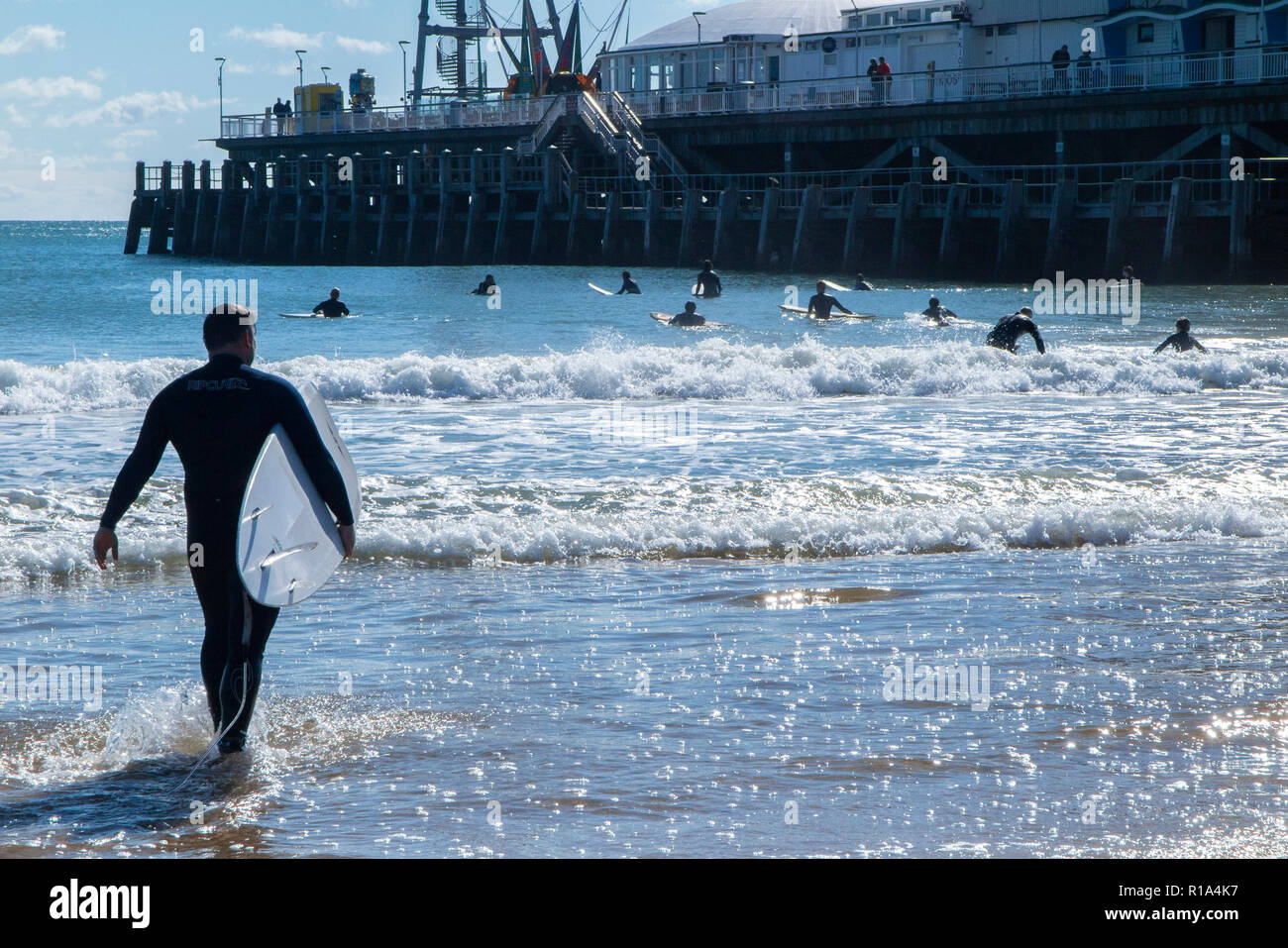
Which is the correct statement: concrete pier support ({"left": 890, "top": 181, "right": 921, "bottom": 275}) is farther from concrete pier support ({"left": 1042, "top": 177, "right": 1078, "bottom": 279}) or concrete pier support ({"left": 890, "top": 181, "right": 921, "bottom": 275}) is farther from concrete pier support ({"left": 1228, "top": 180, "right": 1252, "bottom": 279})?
concrete pier support ({"left": 1228, "top": 180, "right": 1252, "bottom": 279})

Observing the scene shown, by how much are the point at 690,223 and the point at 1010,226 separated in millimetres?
10326

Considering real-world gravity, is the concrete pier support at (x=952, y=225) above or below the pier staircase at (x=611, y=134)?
below

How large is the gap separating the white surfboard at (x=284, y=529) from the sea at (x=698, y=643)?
0.61 m

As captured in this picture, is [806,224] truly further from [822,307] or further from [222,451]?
[222,451]

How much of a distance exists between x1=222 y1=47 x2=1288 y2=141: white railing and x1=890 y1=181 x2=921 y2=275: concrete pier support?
3.37 m

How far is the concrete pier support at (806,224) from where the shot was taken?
1592 inches

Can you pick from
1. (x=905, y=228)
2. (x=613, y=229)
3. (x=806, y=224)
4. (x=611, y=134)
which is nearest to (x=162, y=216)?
(x=611, y=134)

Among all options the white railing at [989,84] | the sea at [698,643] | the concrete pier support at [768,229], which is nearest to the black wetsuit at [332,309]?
the concrete pier support at [768,229]

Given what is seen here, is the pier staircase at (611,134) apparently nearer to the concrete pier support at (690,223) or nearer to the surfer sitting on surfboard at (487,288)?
the concrete pier support at (690,223)

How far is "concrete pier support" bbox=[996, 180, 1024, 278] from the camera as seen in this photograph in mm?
36812

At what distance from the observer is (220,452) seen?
4.77m
